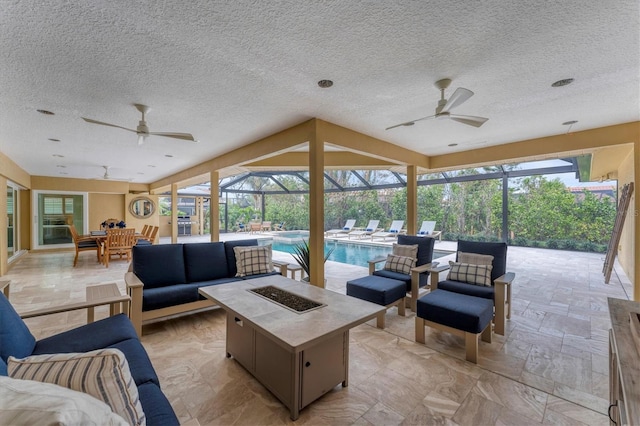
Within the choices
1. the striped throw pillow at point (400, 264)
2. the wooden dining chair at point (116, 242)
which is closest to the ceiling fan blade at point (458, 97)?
the striped throw pillow at point (400, 264)

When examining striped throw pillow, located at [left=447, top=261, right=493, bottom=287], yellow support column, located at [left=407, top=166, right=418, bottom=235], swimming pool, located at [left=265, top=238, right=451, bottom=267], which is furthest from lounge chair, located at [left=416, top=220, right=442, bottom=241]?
striped throw pillow, located at [left=447, top=261, right=493, bottom=287]

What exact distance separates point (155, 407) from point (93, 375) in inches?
18.3

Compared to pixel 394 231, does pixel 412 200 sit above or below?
above

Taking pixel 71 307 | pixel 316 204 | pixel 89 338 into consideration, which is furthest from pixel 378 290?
pixel 71 307

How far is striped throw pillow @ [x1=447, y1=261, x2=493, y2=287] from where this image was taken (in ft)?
10.5

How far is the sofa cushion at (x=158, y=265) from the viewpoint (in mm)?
3234

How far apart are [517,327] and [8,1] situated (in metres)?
5.09

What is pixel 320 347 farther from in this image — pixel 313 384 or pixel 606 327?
pixel 606 327

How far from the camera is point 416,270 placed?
347 cm

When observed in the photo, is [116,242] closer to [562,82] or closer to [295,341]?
[295,341]

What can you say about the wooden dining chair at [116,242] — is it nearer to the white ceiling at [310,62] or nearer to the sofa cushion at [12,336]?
the white ceiling at [310,62]

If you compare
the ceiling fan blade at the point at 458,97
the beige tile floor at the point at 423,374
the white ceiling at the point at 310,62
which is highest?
the white ceiling at the point at 310,62

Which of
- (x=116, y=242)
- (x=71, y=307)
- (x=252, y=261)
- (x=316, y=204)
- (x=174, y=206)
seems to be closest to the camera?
(x=71, y=307)

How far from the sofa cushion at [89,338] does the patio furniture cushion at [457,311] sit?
2483 millimetres
